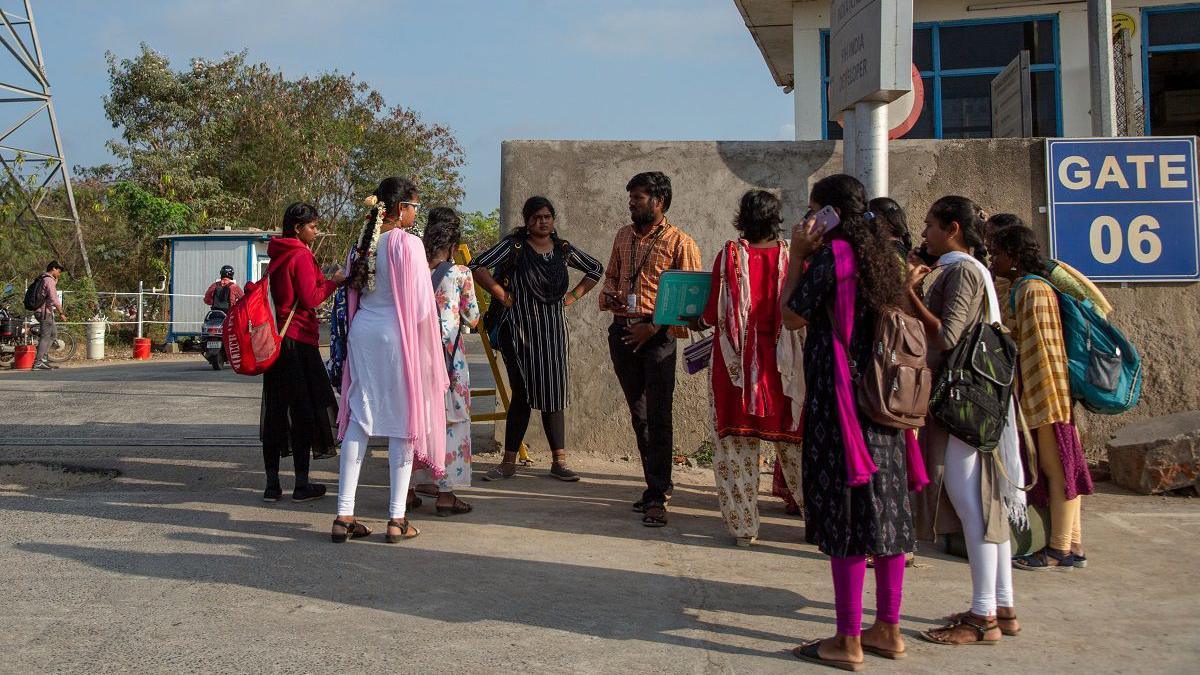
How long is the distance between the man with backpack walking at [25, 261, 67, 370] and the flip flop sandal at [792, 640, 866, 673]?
16645mm

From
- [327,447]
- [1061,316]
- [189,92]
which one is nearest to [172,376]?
[327,447]

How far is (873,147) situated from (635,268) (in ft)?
5.90

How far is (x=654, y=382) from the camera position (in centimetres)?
582

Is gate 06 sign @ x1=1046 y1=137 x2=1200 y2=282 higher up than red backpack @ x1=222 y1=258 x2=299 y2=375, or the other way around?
gate 06 sign @ x1=1046 y1=137 x2=1200 y2=282

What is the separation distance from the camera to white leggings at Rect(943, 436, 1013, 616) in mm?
3791

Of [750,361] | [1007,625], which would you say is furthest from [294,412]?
[1007,625]

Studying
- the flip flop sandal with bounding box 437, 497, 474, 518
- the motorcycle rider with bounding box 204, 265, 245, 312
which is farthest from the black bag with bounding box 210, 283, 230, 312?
the flip flop sandal with bounding box 437, 497, 474, 518

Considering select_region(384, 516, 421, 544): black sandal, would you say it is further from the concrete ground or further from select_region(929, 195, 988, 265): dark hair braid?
select_region(929, 195, 988, 265): dark hair braid

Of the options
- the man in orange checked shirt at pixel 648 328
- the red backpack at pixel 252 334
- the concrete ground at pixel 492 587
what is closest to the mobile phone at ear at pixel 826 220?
the concrete ground at pixel 492 587

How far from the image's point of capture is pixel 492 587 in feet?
14.4

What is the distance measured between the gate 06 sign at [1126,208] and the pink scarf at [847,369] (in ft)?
14.4

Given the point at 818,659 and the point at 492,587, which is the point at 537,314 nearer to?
the point at 492,587

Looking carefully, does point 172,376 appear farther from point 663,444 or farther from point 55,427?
point 663,444

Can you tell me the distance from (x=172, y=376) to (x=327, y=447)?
9.64 m
